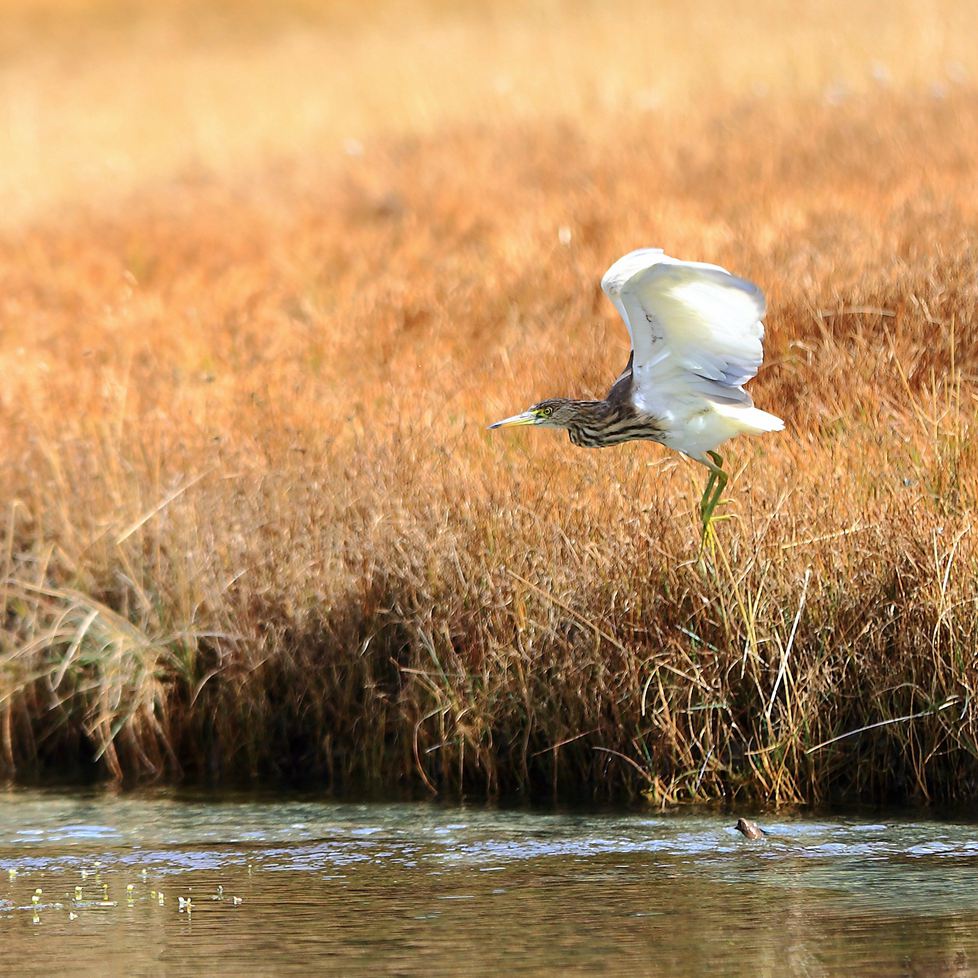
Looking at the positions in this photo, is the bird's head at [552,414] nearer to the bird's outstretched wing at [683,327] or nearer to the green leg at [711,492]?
the bird's outstretched wing at [683,327]

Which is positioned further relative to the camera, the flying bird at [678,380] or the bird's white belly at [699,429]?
→ the bird's white belly at [699,429]

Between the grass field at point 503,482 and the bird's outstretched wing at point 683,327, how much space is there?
0.46m

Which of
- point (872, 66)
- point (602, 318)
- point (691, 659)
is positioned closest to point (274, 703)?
point (691, 659)

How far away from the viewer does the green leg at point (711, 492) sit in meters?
6.67

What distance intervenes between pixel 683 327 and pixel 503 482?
1.17m

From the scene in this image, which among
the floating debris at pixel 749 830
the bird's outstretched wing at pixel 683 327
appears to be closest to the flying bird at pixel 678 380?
the bird's outstretched wing at pixel 683 327

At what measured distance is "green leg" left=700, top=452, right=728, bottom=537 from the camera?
6.67 meters

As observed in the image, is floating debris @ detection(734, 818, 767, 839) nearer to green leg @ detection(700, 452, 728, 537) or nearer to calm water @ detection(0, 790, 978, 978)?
calm water @ detection(0, 790, 978, 978)

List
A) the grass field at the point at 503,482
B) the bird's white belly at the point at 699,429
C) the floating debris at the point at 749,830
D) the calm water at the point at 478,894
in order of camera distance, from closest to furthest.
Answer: the calm water at the point at 478,894
the floating debris at the point at 749,830
the grass field at the point at 503,482
the bird's white belly at the point at 699,429

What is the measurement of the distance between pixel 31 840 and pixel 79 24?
97.4 ft

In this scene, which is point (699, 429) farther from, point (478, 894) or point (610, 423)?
point (478, 894)

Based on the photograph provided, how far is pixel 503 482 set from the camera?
748cm

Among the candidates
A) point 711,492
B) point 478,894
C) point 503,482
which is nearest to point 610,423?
point 711,492

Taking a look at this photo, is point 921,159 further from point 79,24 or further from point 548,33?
point 79,24
